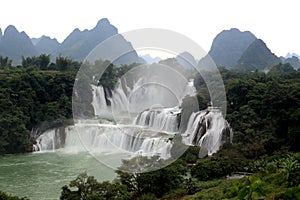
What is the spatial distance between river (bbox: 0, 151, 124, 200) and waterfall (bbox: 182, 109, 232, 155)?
304cm

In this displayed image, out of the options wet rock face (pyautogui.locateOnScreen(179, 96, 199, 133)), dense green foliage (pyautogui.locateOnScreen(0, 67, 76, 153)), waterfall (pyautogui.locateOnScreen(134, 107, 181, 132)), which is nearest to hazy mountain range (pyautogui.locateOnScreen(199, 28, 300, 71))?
dense green foliage (pyautogui.locateOnScreen(0, 67, 76, 153))

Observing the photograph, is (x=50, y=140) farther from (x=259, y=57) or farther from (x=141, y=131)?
(x=259, y=57)

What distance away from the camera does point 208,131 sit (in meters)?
12.0

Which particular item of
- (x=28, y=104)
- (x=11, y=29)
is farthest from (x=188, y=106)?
(x=11, y=29)

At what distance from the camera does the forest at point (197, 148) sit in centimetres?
644

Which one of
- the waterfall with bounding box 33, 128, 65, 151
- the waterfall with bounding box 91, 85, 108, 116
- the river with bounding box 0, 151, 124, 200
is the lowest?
the river with bounding box 0, 151, 124, 200

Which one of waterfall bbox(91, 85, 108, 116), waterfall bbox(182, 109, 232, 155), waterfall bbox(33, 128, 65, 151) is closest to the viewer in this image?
waterfall bbox(182, 109, 232, 155)

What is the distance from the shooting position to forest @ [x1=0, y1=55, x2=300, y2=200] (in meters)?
6.44

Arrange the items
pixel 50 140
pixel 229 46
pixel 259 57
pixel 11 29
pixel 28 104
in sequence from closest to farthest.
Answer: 1. pixel 50 140
2. pixel 28 104
3. pixel 259 57
4. pixel 11 29
5. pixel 229 46

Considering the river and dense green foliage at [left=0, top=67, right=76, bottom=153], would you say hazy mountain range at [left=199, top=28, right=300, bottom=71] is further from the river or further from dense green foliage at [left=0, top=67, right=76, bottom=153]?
the river

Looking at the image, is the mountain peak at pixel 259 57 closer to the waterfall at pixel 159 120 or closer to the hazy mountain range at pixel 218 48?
the hazy mountain range at pixel 218 48

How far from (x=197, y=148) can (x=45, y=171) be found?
4.51m

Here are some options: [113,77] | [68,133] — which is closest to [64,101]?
[68,133]

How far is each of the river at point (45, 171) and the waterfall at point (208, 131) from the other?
120 inches
